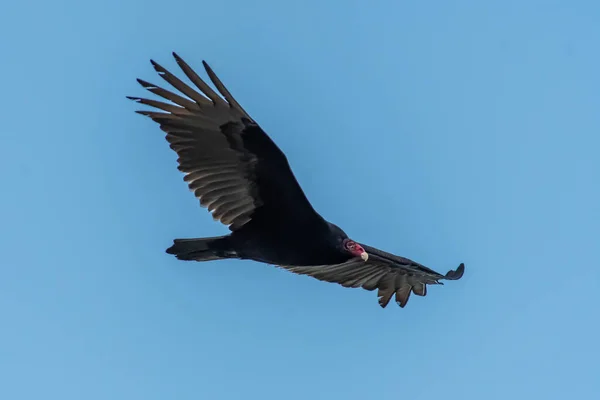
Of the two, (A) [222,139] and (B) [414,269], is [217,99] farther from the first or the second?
(B) [414,269]

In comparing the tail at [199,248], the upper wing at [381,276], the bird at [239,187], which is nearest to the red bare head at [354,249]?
the bird at [239,187]

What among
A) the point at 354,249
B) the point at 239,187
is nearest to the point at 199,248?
the point at 239,187

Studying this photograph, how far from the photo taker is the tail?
472 inches

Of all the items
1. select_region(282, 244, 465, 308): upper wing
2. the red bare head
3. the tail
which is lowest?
the tail

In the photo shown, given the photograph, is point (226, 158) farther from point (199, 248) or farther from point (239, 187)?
point (199, 248)

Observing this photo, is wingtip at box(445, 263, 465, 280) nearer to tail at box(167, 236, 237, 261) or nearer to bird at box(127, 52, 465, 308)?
bird at box(127, 52, 465, 308)

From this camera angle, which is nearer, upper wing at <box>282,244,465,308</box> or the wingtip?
the wingtip

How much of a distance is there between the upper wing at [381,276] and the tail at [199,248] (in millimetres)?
1451

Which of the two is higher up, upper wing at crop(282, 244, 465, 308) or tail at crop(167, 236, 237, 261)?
upper wing at crop(282, 244, 465, 308)

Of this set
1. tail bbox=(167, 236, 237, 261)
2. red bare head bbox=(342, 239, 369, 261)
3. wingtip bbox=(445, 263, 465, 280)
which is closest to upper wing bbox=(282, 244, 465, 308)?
wingtip bbox=(445, 263, 465, 280)

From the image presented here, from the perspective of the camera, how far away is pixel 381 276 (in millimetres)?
13828

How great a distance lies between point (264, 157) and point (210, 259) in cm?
135

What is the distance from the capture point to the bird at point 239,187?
1147 centimetres

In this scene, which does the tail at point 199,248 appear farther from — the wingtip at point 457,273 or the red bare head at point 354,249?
the wingtip at point 457,273
